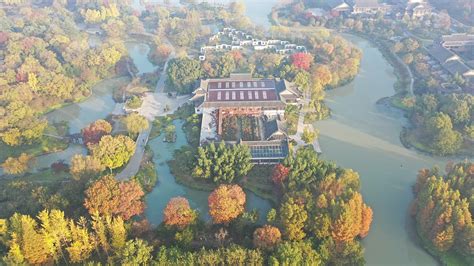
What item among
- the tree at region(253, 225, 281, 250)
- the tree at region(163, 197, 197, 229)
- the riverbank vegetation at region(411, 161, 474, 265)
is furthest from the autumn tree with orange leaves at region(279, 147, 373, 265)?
the tree at region(163, 197, 197, 229)

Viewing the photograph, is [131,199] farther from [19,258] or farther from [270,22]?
[270,22]

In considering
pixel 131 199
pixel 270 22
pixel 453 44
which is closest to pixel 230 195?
pixel 131 199

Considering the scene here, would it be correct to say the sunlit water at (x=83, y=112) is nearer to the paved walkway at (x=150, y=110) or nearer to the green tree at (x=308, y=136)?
the paved walkway at (x=150, y=110)

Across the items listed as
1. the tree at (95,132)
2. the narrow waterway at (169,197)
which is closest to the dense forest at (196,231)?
the narrow waterway at (169,197)

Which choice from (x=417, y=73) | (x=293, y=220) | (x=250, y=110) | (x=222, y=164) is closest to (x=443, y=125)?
(x=417, y=73)

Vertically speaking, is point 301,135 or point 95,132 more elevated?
point 95,132

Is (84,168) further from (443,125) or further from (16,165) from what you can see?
(443,125)
